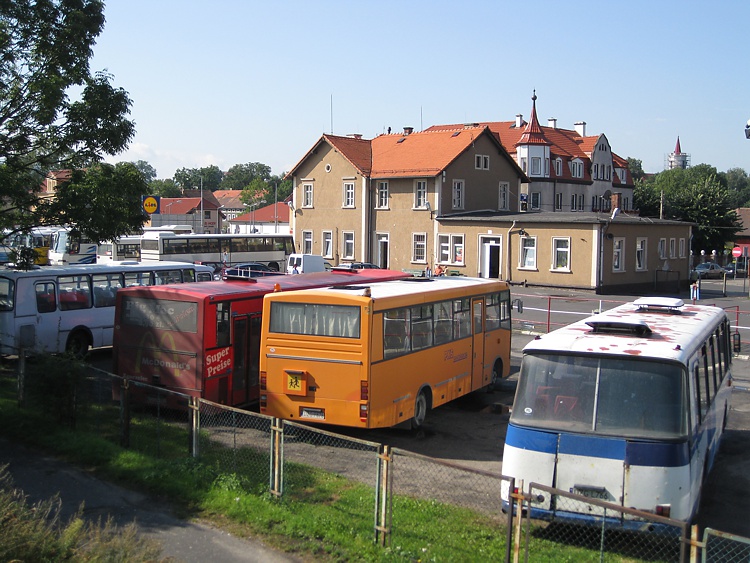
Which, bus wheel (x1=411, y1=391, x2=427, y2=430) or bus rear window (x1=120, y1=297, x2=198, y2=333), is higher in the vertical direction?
bus rear window (x1=120, y1=297, x2=198, y2=333)

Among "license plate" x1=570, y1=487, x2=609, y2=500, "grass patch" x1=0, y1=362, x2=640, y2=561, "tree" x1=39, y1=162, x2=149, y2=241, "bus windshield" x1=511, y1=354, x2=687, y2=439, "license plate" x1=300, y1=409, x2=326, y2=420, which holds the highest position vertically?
"tree" x1=39, y1=162, x2=149, y2=241

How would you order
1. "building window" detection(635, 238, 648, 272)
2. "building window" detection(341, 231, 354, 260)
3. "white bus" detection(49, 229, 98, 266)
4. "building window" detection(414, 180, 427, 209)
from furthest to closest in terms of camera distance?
"building window" detection(341, 231, 354, 260)
"building window" detection(414, 180, 427, 209)
"white bus" detection(49, 229, 98, 266)
"building window" detection(635, 238, 648, 272)

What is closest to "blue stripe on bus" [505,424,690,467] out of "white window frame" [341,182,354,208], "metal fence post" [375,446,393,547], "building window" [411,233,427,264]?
"metal fence post" [375,446,393,547]

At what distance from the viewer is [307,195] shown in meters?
57.5

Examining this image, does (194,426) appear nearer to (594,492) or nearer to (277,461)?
(277,461)

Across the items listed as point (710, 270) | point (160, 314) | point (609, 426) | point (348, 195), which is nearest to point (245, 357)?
point (160, 314)

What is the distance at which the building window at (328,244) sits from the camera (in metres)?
56.0

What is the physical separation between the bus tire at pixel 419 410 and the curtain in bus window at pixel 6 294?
1028 centimetres

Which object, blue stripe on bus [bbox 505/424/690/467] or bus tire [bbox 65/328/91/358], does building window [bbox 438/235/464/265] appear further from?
blue stripe on bus [bbox 505/424/690/467]

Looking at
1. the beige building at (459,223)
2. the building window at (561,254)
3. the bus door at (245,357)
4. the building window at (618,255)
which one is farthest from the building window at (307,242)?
the bus door at (245,357)

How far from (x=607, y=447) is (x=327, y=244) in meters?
49.1

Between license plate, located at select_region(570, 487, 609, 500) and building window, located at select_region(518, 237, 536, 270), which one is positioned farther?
building window, located at select_region(518, 237, 536, 270)

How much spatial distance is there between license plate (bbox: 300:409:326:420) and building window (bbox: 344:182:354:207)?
42373 mm

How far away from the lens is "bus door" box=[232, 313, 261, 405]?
1431 centimetres
